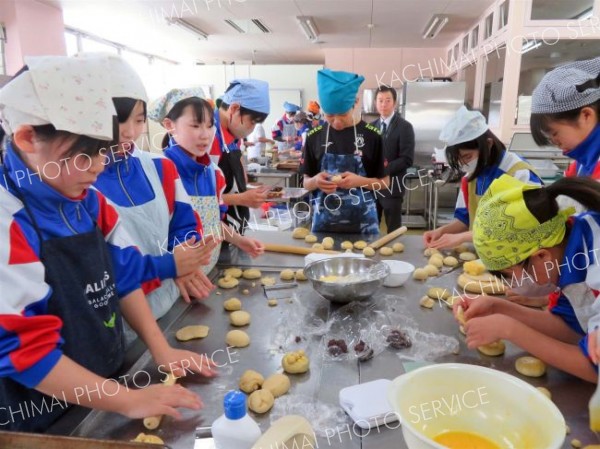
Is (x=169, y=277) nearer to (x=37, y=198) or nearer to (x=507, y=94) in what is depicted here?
(x=37, y=198)

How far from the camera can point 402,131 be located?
12.4ft

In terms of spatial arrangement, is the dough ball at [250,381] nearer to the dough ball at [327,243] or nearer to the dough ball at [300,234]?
the dough ball at [327,243]

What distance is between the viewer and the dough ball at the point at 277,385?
2.88 ft

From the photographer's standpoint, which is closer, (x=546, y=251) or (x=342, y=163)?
(x=546, y=251)

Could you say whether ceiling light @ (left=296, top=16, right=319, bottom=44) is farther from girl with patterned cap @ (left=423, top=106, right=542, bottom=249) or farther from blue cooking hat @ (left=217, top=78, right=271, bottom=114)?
girl with patterned cap @ (left=423, top=106, right=542, bottom=249)

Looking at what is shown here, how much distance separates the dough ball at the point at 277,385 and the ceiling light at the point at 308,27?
18.9ft

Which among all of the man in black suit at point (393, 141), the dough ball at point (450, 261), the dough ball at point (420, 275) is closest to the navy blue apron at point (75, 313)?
the dough ball at point (420, 275)

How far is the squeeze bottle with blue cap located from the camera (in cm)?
65

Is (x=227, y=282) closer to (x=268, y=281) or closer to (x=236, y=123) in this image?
(x=268, y=281)

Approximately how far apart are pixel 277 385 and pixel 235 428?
0.24 meters

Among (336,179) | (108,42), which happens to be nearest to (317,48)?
(108,42)

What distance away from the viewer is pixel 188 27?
20.4 ft

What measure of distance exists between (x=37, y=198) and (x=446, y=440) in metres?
0.85

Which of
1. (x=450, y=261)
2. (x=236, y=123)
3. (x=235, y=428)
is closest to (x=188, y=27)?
(x=236, y=123)
